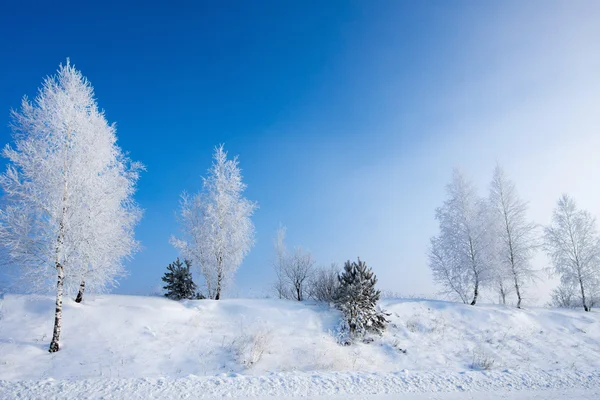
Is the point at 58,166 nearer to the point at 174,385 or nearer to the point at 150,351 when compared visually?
the point at 150,351

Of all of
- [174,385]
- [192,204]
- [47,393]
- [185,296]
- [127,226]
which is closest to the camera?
[47,393]

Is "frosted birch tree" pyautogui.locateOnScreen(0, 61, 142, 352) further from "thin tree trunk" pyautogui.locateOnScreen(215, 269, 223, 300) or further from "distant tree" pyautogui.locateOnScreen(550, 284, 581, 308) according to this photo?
"distant tree" pyautogui.locateOnScreen(550, 284, 581, 308)

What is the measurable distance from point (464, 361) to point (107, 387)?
12.5 m

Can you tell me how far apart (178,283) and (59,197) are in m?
8.58

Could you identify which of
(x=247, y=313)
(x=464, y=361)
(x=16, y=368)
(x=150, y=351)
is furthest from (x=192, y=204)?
(x=464, y=361)

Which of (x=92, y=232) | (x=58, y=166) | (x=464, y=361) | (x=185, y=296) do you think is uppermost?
(x=58, y=166)

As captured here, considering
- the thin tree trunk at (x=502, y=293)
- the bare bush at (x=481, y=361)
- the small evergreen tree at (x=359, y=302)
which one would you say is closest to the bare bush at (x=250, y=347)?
the small evergreen tree at (x=359, y=302)

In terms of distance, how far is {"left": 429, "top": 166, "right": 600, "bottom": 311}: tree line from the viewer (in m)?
21.8

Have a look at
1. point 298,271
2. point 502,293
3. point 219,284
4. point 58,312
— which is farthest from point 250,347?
point 502,293

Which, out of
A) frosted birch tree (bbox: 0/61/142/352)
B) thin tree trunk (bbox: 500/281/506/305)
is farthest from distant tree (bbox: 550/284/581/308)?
frosted birch tree (bbox: 0/61/142/352)

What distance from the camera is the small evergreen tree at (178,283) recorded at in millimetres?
18516

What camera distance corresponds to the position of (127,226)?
54.5ft

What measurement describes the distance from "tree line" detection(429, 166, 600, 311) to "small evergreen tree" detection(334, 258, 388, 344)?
29.8 ft

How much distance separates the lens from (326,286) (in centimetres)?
2123
